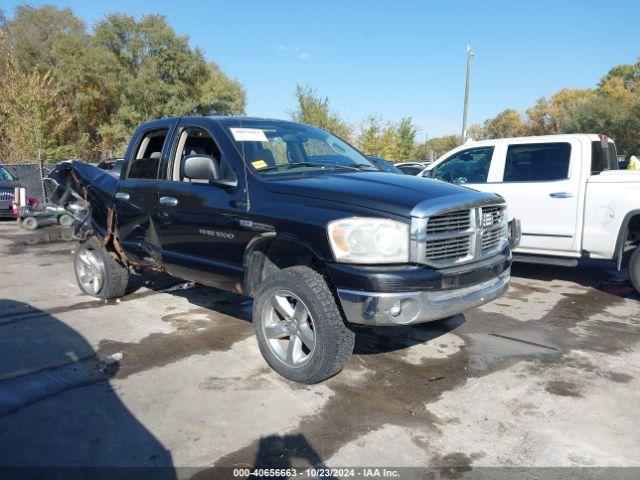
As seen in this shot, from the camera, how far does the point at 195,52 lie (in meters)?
31.9

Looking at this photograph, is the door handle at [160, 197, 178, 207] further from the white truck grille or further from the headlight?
the white truck grille

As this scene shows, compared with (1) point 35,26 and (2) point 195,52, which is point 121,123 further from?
(1) point 35,26

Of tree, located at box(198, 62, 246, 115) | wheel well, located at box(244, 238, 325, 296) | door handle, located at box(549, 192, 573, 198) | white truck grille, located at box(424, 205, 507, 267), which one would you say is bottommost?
wheel well, located at box(244, 238, 325, 296)

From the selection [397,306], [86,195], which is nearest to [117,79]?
[86,195]

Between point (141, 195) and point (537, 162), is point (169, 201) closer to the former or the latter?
point (141, 195)

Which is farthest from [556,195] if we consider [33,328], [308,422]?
[33,328]

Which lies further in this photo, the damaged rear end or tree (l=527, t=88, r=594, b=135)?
tree (l=527, t=88, r=594, b=135)

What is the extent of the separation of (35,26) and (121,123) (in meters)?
16.3

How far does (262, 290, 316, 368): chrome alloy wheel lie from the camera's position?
3.57 m

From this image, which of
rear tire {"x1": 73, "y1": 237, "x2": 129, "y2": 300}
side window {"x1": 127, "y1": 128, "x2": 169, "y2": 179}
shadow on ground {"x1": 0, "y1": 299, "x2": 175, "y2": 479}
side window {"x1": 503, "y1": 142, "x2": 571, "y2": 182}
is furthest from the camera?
side window {"x1": 503, "y1": 142, "x2": 571, "y2": 182}

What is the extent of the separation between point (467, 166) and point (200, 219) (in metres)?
4.70

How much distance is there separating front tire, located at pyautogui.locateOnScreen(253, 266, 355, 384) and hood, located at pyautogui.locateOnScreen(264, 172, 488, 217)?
572 millimetres

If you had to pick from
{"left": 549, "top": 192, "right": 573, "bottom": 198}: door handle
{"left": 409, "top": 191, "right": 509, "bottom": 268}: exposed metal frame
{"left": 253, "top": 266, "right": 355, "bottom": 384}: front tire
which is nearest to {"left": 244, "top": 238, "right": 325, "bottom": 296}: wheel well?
{"left": 253, "top": 266, "right": 355, "bottom": 384}: front tire

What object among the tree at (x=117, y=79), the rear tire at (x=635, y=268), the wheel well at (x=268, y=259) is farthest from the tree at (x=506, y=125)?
the wheel well at (x=268, y=259)
